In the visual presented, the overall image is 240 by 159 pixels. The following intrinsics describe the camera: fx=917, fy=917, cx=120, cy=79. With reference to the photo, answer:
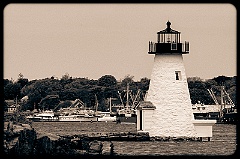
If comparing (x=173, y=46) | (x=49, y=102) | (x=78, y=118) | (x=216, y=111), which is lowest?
(x=78, y=118)

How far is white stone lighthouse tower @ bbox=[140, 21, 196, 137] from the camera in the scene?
3559 cm

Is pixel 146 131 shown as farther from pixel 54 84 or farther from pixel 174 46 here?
pixel 54 84

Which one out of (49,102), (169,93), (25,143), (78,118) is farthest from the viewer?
(49,102)

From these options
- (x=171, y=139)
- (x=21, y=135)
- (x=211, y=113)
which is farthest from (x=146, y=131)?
(x=211, y=113)

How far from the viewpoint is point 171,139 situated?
3653 cm

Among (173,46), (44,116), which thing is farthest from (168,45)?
Result: (44,116)

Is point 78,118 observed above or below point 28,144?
above

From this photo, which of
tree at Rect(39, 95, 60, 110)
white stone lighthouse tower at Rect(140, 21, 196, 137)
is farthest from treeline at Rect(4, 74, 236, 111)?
white stone lighthouse tower at Rect(140, 21, 196, 137)

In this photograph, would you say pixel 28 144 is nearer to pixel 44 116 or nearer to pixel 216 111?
pixel 44 116

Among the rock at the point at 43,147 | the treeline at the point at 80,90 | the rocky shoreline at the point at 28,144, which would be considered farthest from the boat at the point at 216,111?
the rock at the point at 43,147

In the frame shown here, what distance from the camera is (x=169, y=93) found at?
3562 centimetres

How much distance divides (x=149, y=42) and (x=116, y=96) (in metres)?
80.7

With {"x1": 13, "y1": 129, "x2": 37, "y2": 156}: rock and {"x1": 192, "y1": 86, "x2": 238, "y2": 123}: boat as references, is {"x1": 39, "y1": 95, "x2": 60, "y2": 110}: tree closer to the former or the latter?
{"x1": 192, "y1": 86, "x2": 238, "y2": 123}: boat

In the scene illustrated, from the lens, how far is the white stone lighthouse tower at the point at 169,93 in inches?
1401
